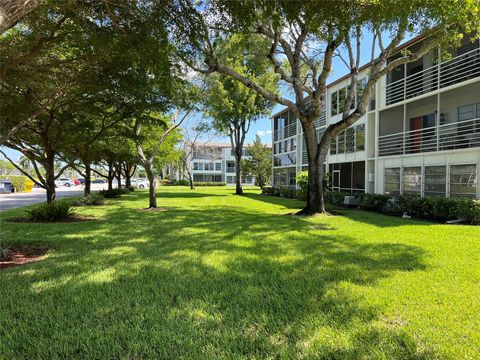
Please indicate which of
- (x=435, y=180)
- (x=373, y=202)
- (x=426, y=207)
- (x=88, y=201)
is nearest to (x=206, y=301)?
(x=426, y=207)

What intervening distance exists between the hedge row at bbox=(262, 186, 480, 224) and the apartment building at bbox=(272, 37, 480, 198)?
222 cm

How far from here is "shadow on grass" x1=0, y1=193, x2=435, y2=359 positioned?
9.55 ft

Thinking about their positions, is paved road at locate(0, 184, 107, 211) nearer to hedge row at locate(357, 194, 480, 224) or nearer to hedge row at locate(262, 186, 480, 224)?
hedge row at locate(262, 186, 480, 224)

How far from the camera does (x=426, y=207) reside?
11922 mm

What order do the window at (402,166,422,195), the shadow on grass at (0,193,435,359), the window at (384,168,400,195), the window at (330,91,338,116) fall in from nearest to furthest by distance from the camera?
the shadow on grass at (0,193,435,359)
the window at (402,166,422,195)
the window at (384,168,400,195)
the window at (330,91,338,116)

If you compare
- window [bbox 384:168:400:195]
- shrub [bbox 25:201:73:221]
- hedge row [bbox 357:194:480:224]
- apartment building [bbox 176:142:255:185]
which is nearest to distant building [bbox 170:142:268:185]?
apartment building [bbox 176:142:255:185]

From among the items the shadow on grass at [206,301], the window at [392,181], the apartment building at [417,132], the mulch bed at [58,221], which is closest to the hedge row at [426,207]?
the apartment building at [417,132]

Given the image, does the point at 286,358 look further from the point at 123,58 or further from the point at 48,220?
the point at 48,220

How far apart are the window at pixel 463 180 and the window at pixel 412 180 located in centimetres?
170

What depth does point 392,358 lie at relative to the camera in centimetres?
276

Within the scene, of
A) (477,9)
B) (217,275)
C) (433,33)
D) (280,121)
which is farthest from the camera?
(280,121)

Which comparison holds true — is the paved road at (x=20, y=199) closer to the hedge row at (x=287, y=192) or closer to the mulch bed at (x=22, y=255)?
the mulch bed at (x=22, y=255)

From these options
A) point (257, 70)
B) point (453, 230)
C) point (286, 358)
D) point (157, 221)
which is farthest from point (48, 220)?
point (257, 70)

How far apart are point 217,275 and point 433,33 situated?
32.5ft
